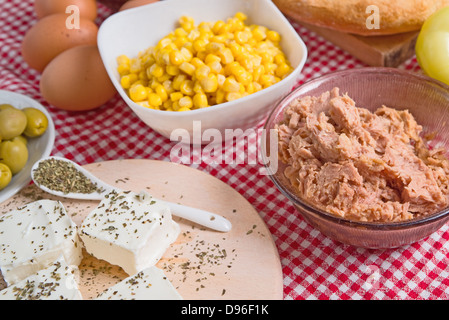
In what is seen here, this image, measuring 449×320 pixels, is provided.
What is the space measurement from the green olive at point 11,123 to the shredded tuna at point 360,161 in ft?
3.85

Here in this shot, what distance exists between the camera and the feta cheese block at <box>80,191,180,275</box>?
1828mm

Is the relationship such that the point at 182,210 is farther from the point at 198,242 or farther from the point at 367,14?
the point at 367,14

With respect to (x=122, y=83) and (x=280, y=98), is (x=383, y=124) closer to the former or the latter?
(x=280, y=98)

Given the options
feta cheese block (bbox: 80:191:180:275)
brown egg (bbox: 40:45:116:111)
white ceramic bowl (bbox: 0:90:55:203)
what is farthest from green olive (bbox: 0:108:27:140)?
feta cheese block (bbox: 80:191:180:275)

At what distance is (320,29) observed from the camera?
282cm

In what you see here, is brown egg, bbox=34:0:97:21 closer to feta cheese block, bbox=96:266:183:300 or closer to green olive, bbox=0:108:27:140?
green olive, bbox=0:108:27:140

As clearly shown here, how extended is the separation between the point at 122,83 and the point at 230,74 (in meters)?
0.51

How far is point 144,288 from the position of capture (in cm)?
174

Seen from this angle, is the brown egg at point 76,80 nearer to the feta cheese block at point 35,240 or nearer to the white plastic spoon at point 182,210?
the white plastic spoon at point 182,210

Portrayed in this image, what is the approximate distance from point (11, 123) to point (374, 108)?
1.61 metres

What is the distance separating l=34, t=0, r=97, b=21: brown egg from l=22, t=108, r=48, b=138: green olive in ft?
2.26

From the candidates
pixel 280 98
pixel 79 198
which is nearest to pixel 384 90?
pixel 280 98

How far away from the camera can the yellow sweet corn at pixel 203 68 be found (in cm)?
222

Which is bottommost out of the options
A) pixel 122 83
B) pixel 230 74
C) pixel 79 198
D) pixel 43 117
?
pixel 79 198
